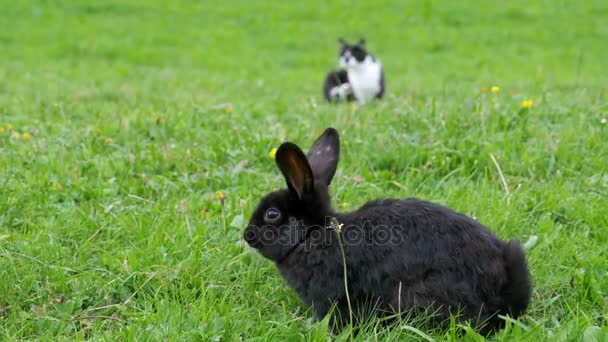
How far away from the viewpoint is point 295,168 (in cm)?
315

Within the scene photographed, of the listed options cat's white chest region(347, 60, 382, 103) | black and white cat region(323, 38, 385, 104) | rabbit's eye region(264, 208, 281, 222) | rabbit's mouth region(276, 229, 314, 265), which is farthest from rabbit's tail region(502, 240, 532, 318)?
cat's white chest region(347, 60, 382, 103)

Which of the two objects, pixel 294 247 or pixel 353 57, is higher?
pixel 294 247

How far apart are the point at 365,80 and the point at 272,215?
7.65 m

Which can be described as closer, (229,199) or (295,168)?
(295,168)

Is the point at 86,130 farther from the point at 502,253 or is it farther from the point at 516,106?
the point at 502,253

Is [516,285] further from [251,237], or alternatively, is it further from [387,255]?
[251,237]

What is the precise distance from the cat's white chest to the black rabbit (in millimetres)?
7067

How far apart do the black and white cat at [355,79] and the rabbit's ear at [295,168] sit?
6.50m

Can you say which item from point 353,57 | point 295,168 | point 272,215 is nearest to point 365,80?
point 353,57

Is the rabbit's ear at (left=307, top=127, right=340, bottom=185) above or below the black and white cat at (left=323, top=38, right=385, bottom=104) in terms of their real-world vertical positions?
above

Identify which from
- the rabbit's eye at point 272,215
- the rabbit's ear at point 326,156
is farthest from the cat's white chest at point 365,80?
the rabbit's eye at point 272,215

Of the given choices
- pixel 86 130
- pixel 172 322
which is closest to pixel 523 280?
pixel 172 322

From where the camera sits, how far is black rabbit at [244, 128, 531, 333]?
302 centimetres

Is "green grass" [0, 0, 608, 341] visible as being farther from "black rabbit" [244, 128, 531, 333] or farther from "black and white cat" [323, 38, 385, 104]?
"black and white cat" [323, 38, 385, 104]
